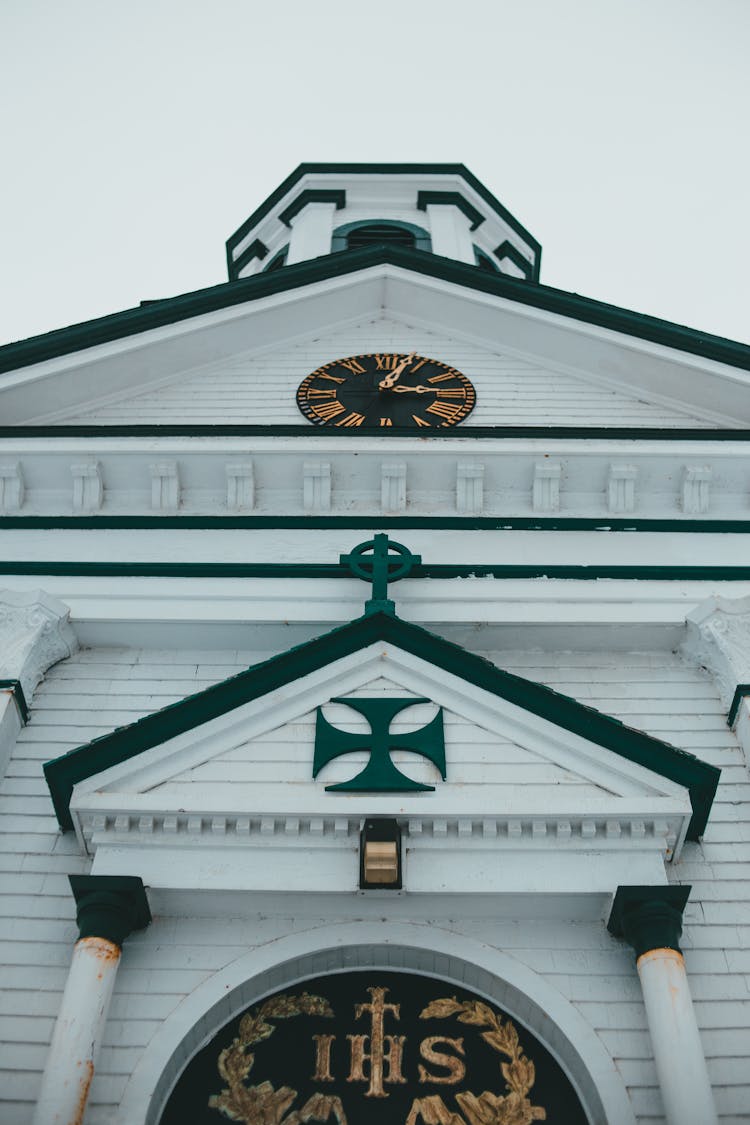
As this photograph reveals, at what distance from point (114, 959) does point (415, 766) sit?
6.98ft

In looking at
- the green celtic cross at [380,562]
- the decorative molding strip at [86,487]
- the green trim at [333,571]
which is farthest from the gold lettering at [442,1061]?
the decorative molding strip at [86,487]

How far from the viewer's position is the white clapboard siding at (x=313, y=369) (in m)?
13.1

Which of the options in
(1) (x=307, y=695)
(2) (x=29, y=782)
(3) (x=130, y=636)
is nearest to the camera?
(1) (x=307, y=695)

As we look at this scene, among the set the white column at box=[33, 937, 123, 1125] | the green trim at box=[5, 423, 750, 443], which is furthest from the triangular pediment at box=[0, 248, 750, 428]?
the white column at box=[33, 937, 123, 1125]

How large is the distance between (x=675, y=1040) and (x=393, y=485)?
6.03 m

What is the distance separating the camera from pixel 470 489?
1112 centimetres

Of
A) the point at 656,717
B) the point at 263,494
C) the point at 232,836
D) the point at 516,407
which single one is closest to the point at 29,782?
the point at 232,836

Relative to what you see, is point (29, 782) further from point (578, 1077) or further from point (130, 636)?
point (578, 1077)

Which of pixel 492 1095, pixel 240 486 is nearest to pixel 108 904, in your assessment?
pixel 492 1095

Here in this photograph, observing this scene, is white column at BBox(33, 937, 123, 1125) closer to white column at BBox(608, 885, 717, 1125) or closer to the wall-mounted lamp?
the wall-mounted lamp

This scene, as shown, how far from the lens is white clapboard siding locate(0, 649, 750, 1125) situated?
670cm

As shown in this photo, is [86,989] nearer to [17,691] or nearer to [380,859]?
[380,859]

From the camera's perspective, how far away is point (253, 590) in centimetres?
1033

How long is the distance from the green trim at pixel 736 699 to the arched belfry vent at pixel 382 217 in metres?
12.4
